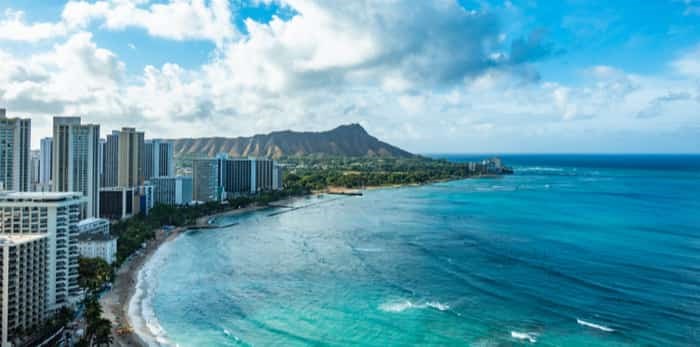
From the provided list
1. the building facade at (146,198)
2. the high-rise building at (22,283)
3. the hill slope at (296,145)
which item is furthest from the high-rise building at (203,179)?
the hill slope at (296,145)

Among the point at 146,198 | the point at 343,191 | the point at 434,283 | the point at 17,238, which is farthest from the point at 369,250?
the point at 343,191

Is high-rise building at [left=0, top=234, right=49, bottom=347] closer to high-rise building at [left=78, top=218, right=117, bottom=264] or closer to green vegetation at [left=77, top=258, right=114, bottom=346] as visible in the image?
green vegetation at [left=77, top=258, right=114, bottom=346]

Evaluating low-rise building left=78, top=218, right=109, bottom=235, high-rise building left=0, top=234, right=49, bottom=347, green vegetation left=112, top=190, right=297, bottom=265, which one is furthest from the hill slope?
high-rise building left=0, top=234, right=49, bottom=347

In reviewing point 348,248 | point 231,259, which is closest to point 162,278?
point 231,259

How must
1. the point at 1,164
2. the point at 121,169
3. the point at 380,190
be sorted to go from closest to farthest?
the point at 1,164, the point at 121,169, the point at 380,190

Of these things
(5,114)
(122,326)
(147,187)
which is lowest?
(122,326)

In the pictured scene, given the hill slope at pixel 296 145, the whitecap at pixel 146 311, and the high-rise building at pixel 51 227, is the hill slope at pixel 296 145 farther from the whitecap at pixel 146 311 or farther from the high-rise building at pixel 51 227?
the high-rise building at pixel 51 227

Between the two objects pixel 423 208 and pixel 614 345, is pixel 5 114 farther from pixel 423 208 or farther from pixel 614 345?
pixel 614 345

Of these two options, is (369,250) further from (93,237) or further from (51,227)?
(51,227)
